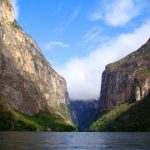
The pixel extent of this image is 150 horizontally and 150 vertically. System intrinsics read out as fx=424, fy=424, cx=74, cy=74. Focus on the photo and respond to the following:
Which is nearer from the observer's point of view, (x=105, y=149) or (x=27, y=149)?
(x=27, y=149)

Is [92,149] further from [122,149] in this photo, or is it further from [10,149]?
[10,149]

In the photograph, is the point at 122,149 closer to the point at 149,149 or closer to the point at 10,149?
the point at 149,149

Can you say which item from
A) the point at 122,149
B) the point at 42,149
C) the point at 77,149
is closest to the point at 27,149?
the point at 42,149

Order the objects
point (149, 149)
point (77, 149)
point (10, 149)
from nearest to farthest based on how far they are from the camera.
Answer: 1. point (10, 149)
2. point (149, 149)
3. point (77, 149)

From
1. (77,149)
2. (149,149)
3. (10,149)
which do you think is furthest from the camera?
(77,149)

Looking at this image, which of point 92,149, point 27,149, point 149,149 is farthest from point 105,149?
point 27,149

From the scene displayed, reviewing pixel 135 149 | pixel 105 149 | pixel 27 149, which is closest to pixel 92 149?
pixel 105 149

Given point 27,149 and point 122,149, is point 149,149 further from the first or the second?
point 27,149

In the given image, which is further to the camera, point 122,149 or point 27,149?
point 122,149
